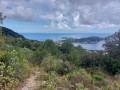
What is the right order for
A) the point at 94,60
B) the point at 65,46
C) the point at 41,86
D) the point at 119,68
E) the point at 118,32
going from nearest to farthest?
1. the point at 41,86
2. the point at 119,68
3. the point at 94,60
4. the point at 118,32
5. the point at 65,46

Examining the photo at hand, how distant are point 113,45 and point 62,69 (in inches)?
265

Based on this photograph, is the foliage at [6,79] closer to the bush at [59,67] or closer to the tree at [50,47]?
the bush at [59,67]

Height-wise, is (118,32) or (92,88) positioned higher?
(118,32)

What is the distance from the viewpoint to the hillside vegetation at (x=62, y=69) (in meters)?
4.60

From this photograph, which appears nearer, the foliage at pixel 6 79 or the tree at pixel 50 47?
the foliage at pixel 6 79

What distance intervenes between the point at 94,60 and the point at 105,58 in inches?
42.4

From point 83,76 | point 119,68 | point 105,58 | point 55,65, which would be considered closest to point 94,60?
point 105,58

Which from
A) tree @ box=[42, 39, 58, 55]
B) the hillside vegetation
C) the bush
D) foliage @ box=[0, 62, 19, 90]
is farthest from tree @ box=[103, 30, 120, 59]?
foliage @ box=[0, 62, 19, 90]

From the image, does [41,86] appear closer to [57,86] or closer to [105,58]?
[57,86]

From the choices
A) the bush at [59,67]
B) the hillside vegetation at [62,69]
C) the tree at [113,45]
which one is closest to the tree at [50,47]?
the hillside vegetation at [62,69]

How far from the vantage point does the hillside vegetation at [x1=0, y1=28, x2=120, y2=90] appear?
460 centimetres

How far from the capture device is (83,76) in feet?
16.9

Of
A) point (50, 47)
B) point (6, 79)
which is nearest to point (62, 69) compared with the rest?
point (6, 79)

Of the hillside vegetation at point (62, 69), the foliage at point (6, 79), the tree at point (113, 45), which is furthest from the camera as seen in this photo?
the tree at point (113, 45)
